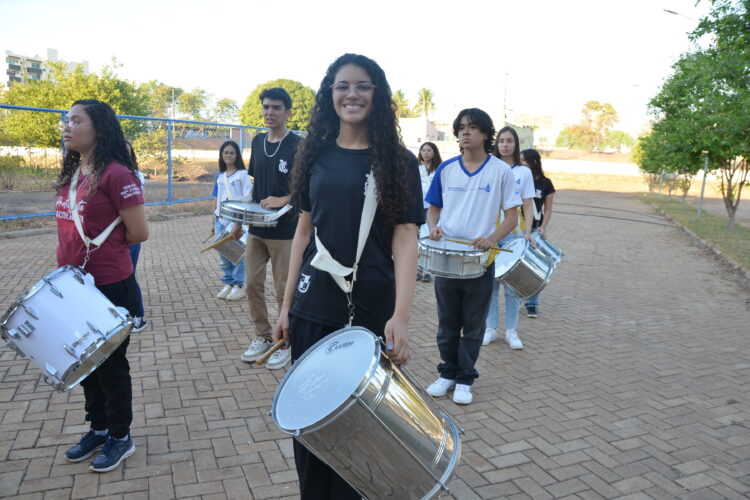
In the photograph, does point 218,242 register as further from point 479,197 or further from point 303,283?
point 303,283

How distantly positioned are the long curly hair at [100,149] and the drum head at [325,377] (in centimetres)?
166

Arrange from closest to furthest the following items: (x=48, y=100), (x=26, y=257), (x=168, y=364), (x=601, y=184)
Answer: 1. (x=168, y=364)
2. (x=26, y=257)
3. (x=48, y=100)
4. (x=601, y=184)

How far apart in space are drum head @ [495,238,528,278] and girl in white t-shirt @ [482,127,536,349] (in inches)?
11.5

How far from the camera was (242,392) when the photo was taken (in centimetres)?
430

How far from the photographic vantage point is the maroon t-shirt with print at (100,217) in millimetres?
3029

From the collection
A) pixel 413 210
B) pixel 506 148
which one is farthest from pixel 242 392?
pixel 506 148

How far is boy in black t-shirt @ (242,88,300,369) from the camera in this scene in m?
4.73

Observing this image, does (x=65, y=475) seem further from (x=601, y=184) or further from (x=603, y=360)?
(x=601, y=184)

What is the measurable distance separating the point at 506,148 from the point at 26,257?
23.5 feet

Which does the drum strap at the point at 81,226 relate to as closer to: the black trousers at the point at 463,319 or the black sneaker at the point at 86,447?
the black sneaker at the point at 86,447

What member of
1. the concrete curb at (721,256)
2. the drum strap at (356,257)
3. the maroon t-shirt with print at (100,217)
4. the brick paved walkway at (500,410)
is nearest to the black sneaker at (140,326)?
the brick paved walkway at (500,410)

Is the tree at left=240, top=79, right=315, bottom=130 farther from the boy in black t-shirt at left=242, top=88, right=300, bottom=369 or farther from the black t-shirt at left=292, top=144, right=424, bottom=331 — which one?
the black t-shirt at left=292, top=144, right=424, bottom=331

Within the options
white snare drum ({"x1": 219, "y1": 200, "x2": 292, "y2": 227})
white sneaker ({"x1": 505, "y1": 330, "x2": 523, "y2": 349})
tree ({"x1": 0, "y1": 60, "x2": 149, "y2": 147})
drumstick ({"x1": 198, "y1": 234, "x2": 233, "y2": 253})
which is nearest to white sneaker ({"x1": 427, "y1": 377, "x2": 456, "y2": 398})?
white sneaker ({"x1": 505, "y1": 330, "x2": 523, "y2": 349})

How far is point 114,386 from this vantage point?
3.14m
